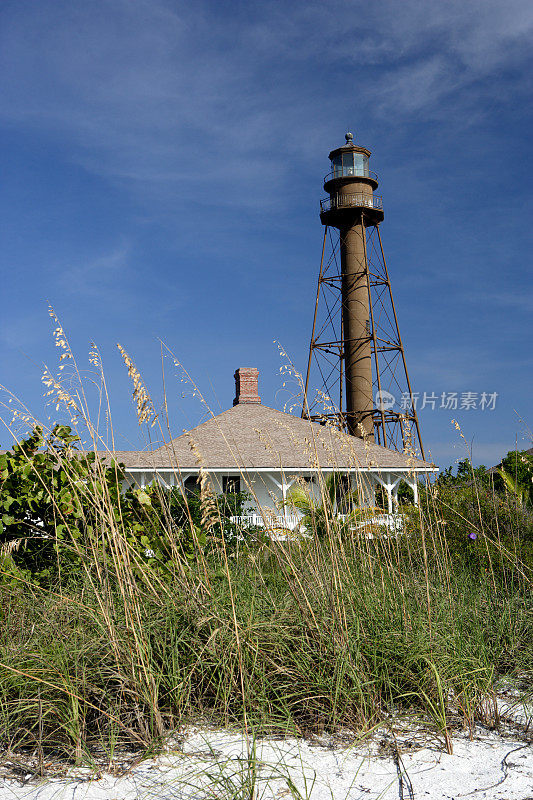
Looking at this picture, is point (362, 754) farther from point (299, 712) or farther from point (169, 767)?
point (169, 767)

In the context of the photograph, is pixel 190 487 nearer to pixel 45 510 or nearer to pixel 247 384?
pixel 247 384

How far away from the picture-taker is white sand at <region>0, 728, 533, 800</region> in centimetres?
248

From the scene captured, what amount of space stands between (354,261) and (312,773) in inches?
962

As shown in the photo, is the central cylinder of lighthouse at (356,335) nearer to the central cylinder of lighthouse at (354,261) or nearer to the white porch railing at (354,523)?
the central cylinder of lighthouse at (354,261)

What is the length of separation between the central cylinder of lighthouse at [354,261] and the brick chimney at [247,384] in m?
3.67

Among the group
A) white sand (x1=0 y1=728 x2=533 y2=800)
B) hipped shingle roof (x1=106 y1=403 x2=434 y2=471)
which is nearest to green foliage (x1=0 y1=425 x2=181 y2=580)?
white sand (x1=0 y1=728 x2=533 y2=800)

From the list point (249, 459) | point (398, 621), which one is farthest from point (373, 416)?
point (398, 621)

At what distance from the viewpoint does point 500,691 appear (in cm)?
346

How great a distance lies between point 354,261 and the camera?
25.7 metres

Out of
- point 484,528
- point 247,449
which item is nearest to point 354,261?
point 247,449

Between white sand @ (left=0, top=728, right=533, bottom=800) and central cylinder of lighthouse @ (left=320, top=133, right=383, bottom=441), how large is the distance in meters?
20.7

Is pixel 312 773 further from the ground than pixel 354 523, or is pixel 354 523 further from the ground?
pixel 354 523

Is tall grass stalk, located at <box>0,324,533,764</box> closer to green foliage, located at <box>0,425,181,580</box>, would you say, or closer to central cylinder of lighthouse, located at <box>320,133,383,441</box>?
green foliage, located at <box>0,425,181,580</box>

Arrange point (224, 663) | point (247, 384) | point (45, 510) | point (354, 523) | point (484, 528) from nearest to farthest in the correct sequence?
point (224, 663) < point (45, 510) < point (354, 523) < point (484, 528) < point (247, 384)
